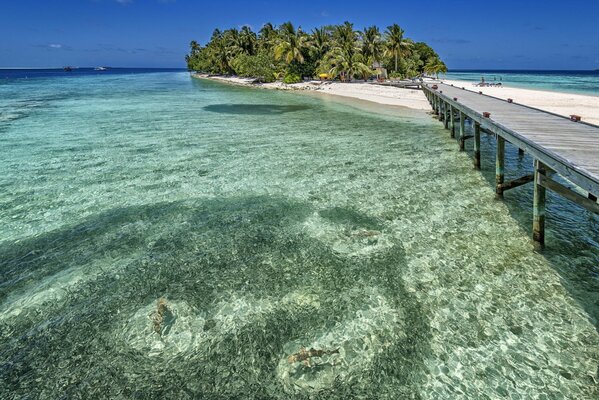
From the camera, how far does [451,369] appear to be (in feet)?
15.6

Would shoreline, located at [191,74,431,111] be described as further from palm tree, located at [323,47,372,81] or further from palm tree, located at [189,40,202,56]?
palm tree, located at [189,40,202,56]

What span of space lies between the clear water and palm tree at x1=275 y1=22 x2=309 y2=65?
54.8 m

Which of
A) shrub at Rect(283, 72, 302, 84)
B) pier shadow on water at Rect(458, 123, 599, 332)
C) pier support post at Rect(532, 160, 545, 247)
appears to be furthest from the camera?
shrub at Rect(283, 72, 302, 84)

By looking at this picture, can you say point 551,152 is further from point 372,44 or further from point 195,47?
point 195,47

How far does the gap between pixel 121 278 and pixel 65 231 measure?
131 inches

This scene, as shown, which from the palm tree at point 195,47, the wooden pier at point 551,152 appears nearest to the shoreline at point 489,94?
the wooden pier at point 551,152

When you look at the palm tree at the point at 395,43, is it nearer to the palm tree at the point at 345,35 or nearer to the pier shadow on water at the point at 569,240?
the palm tree at the point at 345,35

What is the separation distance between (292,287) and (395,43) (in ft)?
200

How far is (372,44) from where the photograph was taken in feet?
191

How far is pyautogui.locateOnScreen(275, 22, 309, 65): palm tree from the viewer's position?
61362 mm

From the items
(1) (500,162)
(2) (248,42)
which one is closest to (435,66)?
(2) (248,42)

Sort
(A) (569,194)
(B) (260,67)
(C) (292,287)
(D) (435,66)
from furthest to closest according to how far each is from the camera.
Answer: (D) (435,66), (B) (260,67), (C) (292,287), (A) (569,194)

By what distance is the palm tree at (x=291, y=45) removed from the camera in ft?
201

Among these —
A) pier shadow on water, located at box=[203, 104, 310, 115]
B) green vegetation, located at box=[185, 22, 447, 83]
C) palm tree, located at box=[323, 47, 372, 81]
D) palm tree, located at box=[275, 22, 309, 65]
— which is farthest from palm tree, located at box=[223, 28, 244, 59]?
pier shadow on water, located at box=[203, 104, 310, 115]
